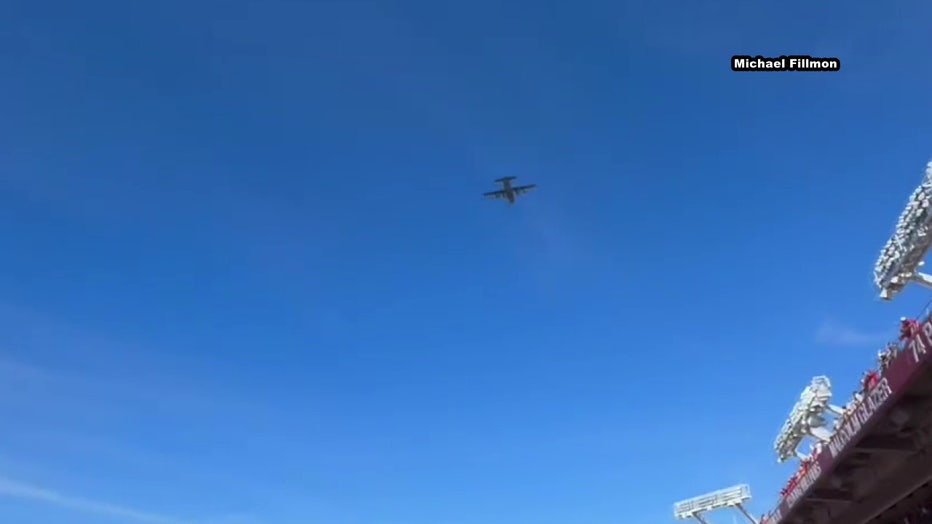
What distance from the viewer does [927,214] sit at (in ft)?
127

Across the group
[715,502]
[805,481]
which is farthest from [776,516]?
A: [715,502]

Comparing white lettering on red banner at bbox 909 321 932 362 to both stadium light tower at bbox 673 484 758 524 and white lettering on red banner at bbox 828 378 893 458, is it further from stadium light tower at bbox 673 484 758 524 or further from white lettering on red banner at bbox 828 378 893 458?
stadium light tower at bbox 673 484 758 524

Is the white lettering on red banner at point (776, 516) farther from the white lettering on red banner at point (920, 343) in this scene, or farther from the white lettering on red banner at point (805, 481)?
the white lettering on red banner at point (920, 343)

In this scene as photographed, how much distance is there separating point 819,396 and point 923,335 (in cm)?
3327

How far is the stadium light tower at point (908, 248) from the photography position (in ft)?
127

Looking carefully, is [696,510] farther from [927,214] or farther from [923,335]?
[923,335]

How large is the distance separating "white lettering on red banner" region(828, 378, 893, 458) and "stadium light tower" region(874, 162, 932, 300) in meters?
16.2

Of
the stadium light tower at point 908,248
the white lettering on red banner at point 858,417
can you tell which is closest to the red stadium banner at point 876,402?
the white lettering on red banner at point 858,417

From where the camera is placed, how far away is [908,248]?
1620 inches

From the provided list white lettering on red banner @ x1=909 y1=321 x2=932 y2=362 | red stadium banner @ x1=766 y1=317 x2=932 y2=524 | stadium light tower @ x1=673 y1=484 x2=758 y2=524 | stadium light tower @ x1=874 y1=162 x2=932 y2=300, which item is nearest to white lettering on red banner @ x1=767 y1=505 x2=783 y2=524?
red stadium banner @ x1=766 y1=317 x2=932 y2=524

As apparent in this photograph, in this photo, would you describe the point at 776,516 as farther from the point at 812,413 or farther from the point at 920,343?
the point at 920,343

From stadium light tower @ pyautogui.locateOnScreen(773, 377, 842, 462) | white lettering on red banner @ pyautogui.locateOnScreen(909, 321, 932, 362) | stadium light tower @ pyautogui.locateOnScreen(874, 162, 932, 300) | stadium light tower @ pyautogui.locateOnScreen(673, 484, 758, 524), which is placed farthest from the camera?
stadium light tower @ pyautogui.locateOnScreen(673, 484, 758, 524)

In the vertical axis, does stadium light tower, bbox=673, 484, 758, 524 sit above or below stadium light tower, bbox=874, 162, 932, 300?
below

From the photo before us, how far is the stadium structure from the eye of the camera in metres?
23.9
